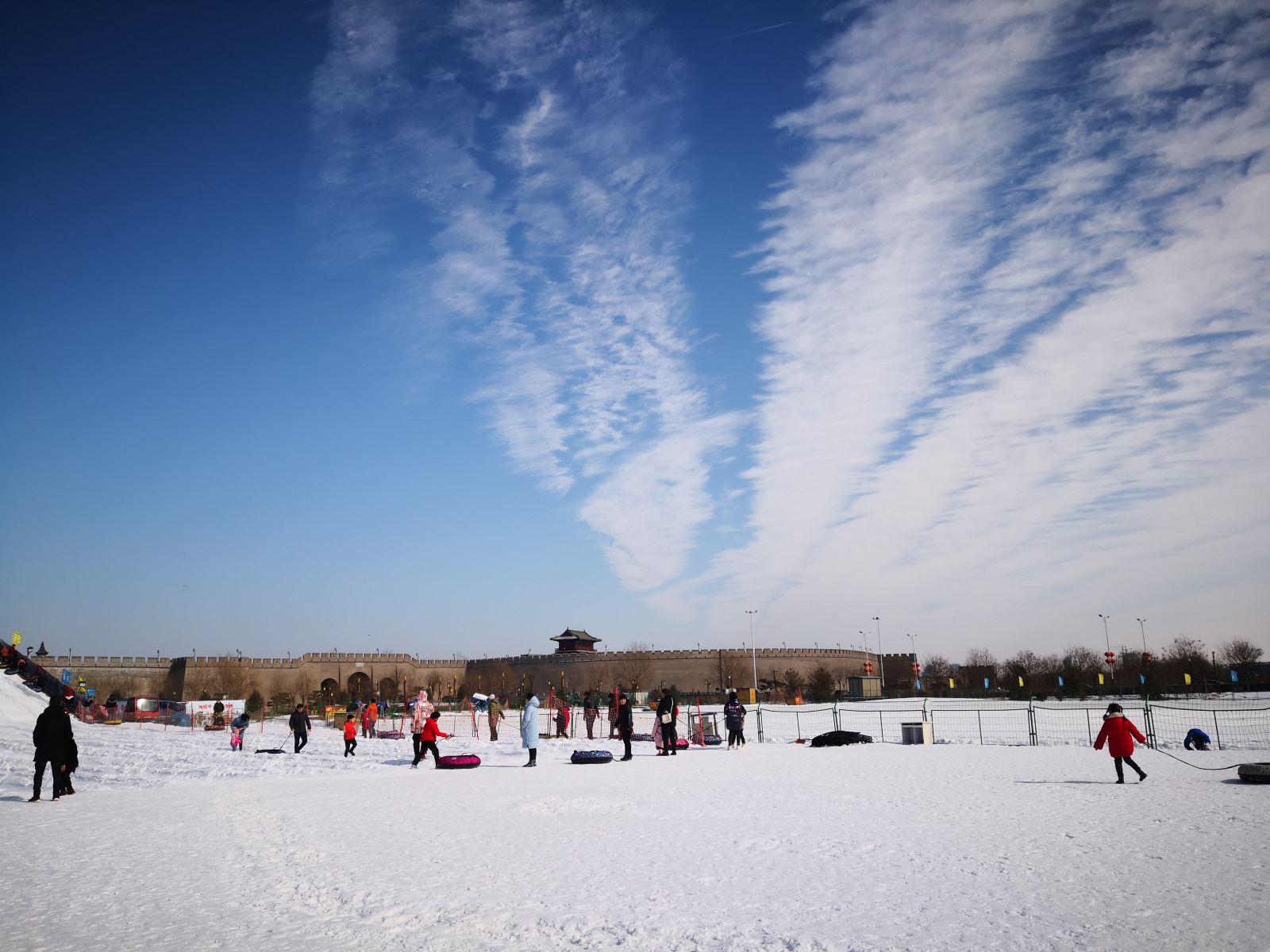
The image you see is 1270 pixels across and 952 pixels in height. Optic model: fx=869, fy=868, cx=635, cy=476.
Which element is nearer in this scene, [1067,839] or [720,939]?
[720,939]

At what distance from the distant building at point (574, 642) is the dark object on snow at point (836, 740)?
247 ft

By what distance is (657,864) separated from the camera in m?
7.51

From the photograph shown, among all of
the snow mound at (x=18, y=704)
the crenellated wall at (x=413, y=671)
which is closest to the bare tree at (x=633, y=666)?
the crenellated wall at (x=413, y=671)

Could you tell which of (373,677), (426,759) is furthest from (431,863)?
(373,677)

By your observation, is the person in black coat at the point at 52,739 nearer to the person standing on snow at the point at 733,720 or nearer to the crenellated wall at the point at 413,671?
the person standing on snow at the point at 733,720

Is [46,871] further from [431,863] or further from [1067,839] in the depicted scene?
[1067,839]

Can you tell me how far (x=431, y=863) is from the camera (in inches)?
301

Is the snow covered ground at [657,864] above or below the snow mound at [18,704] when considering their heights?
below

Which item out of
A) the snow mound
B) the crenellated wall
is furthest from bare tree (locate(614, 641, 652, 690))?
the snow mound

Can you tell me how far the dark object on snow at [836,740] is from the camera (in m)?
23.3

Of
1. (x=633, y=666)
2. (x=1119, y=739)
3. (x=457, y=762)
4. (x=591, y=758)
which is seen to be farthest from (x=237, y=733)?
(x=633, y=666)

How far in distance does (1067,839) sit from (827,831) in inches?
89.1

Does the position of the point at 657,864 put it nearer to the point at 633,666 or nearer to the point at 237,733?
the point at 237,733

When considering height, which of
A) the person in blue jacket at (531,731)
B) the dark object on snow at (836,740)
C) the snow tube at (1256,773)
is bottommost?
the dark object on snow at (836,740)
